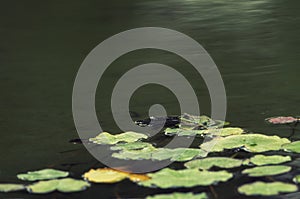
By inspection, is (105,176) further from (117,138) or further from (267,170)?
(267,170)

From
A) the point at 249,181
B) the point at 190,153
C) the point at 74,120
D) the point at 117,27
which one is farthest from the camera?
the point at 117,27

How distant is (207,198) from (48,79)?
173cm

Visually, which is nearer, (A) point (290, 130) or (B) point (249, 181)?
(B) point (249, 181)

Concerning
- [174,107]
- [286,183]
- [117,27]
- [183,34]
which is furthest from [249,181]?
[117,27]

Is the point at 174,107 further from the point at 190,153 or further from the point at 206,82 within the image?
the point at 190,153

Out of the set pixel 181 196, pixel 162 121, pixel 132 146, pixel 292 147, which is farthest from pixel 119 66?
pixel 181 196

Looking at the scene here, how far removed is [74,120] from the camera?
2342 millimetres

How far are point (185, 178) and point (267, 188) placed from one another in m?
0.20

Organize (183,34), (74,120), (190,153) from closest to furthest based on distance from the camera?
(190,153), (74,120), (183,34)

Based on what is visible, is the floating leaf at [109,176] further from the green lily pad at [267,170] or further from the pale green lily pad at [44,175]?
the green lily pad at [267,170]

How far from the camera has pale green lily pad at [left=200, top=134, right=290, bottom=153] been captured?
1762 millimetres

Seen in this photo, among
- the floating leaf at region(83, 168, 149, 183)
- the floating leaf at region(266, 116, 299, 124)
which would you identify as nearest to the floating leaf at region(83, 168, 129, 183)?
the floating leaf at region(83, 168, 149, 183)

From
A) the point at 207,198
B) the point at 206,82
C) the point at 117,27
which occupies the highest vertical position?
the point at 117,27

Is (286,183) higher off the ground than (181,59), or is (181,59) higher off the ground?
(181,59)
